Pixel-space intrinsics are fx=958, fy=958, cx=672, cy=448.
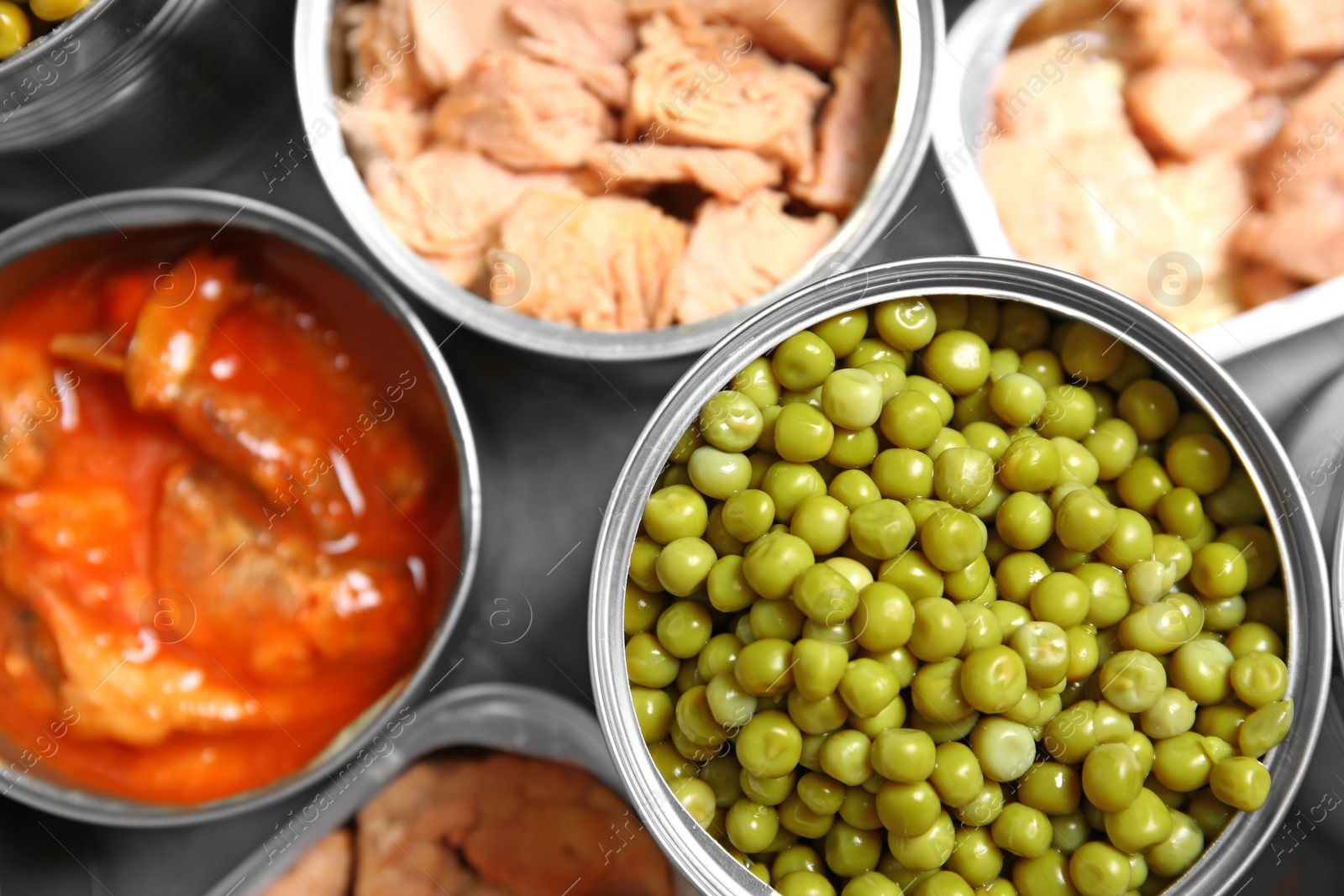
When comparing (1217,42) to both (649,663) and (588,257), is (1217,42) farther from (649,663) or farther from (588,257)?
(649,663)

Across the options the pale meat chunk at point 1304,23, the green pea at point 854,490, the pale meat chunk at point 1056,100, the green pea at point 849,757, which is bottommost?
the green pea at point 849,757

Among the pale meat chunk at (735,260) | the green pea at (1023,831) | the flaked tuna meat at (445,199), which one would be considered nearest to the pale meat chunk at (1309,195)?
the pale meat chunk at (735,260)

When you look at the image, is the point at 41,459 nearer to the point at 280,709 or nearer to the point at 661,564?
the point at 280,709

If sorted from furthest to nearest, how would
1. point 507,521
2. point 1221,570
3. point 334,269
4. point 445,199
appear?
point 507,521
point 445,199
point 334,269
point 1221,570

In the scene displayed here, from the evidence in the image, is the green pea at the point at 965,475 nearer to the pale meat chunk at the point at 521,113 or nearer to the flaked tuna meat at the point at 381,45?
the pale meat chunk at the point at 521,113

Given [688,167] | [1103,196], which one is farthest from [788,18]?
[1103,196]

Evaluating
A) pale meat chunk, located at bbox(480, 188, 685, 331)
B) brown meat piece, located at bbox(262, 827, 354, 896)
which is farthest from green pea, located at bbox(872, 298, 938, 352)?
brown meat piece, located at bbox(262, 827, 354, 896)
